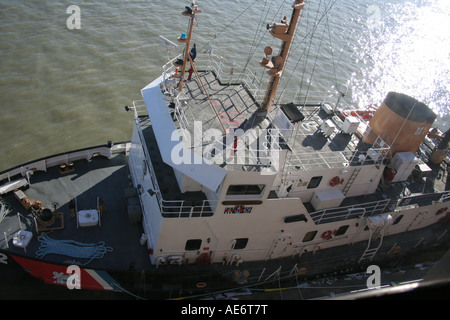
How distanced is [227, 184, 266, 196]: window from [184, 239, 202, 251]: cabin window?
2.28 meters

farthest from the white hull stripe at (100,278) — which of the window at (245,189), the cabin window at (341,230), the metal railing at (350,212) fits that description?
the cabin window at (341,230)

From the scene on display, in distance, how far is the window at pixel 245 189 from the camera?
11.4m

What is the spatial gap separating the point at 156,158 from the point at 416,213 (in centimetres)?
1128

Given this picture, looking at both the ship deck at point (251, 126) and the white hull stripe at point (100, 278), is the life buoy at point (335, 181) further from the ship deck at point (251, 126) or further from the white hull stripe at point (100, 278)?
the white hull stripe at point (100, 278)

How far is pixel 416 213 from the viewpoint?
15.7m

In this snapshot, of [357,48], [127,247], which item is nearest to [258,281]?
[127,247]

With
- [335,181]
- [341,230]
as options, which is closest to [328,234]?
[341,230]

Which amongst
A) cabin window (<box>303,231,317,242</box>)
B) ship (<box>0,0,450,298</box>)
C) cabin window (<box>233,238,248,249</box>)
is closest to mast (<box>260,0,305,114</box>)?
ship (<box>0,0,450,298</box>)

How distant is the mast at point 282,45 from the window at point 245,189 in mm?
3184

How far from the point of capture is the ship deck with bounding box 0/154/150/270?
488 inches

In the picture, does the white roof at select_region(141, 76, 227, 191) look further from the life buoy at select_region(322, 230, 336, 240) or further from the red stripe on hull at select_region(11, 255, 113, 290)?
the life buoy at select_region(322, 230, 336, 240)

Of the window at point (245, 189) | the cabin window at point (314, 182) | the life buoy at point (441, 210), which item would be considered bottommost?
the life buoy at point (441, 210)

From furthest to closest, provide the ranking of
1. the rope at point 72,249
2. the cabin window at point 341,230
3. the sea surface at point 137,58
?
the sea surface at point 137,58
the cabin window at point 341,230
the rope at point 72,249

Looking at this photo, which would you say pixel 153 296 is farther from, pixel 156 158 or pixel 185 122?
pixel 185 122
